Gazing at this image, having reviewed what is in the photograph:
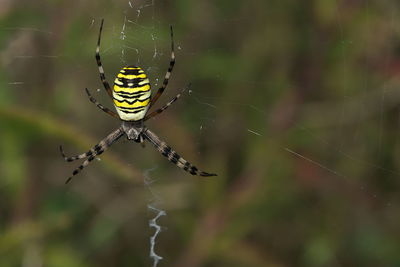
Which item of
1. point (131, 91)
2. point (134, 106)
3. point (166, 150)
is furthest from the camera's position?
point (166, 150)

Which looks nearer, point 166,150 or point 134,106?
point 134,106

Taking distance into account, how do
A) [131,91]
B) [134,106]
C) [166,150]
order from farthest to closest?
[166,150], [134,106], [131,91]

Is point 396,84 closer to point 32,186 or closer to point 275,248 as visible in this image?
point 275,248

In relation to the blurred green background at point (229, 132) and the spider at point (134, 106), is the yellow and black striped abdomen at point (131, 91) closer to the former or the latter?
the spider at point (134, 106)

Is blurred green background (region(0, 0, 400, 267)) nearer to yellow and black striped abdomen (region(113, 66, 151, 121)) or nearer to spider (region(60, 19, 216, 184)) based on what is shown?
spider (region(60, 19, 216, 184))

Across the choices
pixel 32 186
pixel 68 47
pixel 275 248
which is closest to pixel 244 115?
pixel 275 248

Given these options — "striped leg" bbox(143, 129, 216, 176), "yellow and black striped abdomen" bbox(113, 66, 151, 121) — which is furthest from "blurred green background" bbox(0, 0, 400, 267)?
"yellow and black striped abdomen" bbox(113, 66, 151, 121)

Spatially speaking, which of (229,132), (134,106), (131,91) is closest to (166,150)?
(229,132)

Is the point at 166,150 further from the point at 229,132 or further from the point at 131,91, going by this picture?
the point at 131,91
